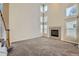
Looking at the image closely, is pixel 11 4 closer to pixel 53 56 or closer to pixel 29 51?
pixel 29 51

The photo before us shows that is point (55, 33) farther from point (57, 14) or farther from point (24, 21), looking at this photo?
point (24, 21)

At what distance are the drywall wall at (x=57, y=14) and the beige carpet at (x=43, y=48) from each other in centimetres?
18

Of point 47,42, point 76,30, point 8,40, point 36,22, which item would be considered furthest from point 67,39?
point 8,40

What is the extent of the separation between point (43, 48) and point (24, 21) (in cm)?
57

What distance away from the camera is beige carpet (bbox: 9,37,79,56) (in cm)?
199

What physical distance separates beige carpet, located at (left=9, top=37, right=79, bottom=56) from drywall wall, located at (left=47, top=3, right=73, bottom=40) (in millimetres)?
183

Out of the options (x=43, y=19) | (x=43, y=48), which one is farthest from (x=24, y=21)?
(x=43, y=48)

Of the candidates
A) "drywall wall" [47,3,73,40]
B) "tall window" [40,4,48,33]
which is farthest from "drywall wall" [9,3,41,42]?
"drywall wall" [47,3,73,40]

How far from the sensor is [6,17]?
6.56 feet

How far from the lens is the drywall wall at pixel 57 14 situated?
2.06 m

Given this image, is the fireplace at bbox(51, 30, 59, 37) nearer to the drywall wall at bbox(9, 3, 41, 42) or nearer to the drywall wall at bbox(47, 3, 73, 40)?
the drywall wall at bbox(47, 3, 73, 40)

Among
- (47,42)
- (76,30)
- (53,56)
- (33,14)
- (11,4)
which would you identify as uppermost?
(11,4)

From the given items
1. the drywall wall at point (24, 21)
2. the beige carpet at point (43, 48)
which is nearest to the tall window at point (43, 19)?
the drywall wall at point (24, 21)

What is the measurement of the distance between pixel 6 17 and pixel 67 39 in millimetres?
1103
